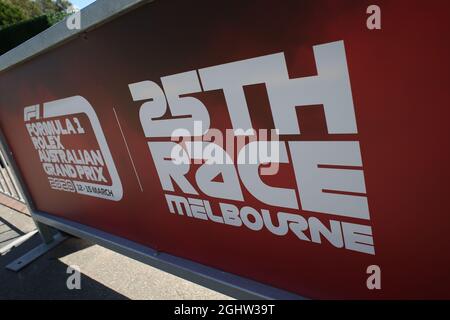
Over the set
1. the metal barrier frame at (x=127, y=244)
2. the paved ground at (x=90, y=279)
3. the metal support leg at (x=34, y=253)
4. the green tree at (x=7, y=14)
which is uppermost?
the green tree at (x=7, y=14)

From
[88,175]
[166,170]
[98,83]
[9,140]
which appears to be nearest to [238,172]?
[166,170]

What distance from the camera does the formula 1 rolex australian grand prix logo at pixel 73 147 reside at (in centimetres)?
217

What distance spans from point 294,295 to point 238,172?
568 mm

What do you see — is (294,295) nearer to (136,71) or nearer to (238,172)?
(238,172)

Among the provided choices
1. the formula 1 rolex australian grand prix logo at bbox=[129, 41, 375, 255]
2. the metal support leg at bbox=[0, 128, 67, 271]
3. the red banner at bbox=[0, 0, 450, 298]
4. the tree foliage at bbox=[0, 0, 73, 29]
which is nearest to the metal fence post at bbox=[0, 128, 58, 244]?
the metal support leg at bbox=[0, 128, 67, 271]

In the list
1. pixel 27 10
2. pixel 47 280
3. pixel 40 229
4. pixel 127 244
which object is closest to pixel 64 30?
pixel 127 244

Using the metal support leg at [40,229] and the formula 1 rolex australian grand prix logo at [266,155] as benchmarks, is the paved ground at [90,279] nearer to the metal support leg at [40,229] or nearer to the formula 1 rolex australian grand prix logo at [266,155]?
the metal support leg at [40,229]

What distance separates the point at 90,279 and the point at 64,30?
188 centimetres

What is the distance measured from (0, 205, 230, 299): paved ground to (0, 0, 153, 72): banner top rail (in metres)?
1.66

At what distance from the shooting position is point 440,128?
3.12 feet

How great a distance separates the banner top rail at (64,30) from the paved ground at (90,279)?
1.66m

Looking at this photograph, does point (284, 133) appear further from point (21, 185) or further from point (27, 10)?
point (27, 10)

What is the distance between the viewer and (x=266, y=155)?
1365mm

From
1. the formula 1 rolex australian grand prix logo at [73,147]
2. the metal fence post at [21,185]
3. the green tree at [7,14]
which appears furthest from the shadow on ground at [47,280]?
the green tree at [7,14]
